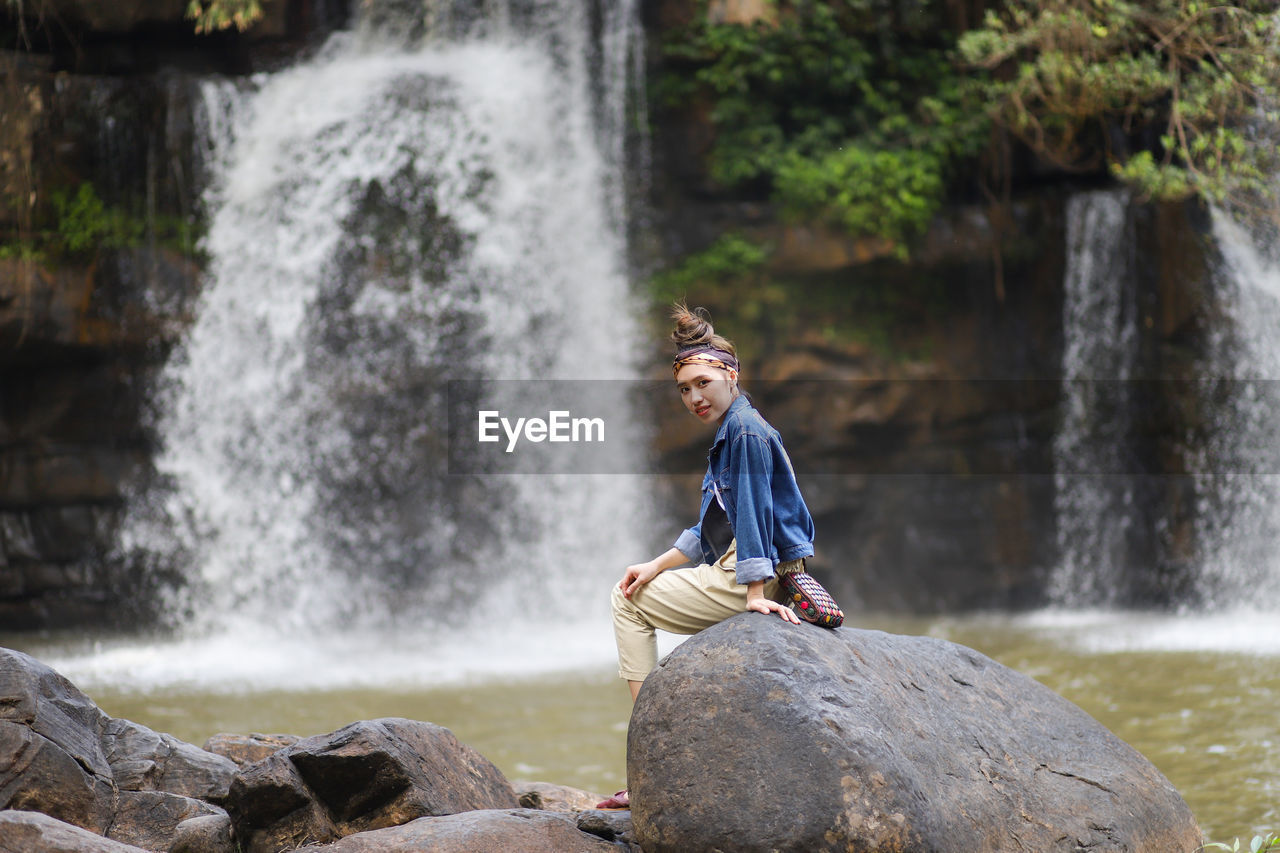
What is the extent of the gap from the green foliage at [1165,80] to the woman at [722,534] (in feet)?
25.4

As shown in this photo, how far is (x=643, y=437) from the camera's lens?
39.8ft

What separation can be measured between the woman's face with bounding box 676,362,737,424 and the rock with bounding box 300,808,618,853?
1504mm

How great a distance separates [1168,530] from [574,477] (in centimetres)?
647

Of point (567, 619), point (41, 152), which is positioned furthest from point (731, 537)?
point (41, 152)

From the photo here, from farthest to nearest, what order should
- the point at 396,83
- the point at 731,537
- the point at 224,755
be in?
1. the point at 396,83
2. the point at 224,755
3. the point at 731,537

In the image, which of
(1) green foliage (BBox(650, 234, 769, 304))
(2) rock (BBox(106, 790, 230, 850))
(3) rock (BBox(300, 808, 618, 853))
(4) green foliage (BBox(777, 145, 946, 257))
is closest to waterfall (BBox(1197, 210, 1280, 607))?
(4) green foliage (BBox(777, 145, 946, 257))

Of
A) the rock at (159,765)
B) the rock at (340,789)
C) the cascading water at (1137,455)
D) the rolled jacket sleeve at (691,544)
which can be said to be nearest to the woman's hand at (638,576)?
the rolled jacket sleeve at (691,544)

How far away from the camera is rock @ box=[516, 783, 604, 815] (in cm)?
479

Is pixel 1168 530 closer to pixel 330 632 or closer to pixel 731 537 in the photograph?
pixel 330 632

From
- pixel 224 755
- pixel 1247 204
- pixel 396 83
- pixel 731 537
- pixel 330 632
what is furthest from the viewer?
pixel 396 83

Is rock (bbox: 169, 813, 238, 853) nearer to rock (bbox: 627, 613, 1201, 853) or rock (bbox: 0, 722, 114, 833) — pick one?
rock (bbox: 0, 722, 114, 833)

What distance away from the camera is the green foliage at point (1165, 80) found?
995cm

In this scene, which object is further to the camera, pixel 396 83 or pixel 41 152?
pixel 396 83

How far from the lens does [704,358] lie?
11.7 ft
